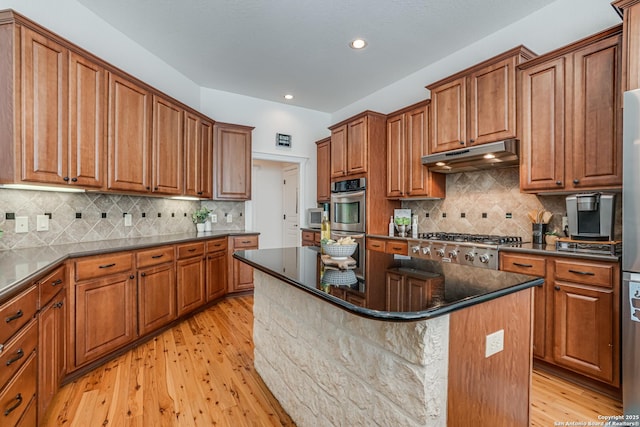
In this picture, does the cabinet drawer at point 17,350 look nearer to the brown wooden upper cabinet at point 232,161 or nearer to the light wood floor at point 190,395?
the light wood floor at point 190,395

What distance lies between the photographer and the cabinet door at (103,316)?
2.20m

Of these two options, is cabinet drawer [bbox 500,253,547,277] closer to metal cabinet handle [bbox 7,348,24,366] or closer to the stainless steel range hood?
the stainless steel range hood

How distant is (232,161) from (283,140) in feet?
3.82

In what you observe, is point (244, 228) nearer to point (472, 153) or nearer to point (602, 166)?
point (472, 153)

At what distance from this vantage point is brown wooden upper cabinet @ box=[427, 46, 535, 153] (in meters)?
2.73

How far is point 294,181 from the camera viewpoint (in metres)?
6.05

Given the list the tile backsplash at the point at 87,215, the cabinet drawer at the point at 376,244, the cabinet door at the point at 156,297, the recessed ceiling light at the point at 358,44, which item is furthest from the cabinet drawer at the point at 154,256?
the recessed ceiling light at the point at 358,44

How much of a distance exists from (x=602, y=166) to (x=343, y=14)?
2449mm

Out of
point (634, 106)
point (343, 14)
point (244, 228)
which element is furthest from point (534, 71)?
point (244, 228)

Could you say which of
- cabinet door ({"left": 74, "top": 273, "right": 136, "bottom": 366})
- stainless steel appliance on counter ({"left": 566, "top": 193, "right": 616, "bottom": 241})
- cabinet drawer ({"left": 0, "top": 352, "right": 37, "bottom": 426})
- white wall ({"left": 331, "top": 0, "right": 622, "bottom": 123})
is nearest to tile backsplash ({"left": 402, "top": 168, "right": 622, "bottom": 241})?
stainless steel appliance on counter ({"left": 566, "top": 193, "right": 616, "bottom": 241})

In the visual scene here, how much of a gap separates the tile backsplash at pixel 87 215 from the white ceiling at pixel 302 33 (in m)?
1.74

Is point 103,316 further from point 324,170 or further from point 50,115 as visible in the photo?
point 324,170

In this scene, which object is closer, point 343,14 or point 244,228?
point 343,14

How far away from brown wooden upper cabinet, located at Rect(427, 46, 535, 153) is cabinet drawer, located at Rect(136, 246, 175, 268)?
9.72 ft
